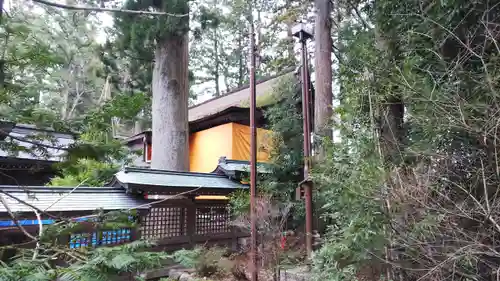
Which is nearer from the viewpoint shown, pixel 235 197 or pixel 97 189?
pixel 97 189

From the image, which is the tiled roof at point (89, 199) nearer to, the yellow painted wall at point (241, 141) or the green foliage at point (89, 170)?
the green foliage at point (89, 170)

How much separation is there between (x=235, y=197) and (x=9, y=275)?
6414 millimetres

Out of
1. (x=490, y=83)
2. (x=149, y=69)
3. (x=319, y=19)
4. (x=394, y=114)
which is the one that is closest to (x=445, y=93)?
(x=490, y=83)

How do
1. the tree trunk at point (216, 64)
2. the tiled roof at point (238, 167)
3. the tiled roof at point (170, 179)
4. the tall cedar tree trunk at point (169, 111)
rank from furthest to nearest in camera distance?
the tree trunk at point (216, 64) → the tiled roof at point (238, 167) → the tall cedar tree trunk at point (169, 111) → the tiled roof at point (170, 179)

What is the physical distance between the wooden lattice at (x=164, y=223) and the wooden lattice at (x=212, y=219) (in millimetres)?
452

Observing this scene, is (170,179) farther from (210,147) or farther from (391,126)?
(391,126)

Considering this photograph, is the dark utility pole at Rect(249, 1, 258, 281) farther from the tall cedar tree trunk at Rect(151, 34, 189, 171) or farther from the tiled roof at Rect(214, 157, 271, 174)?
the tall cedar tree trunk at Rect(151, 34, 189, 171)

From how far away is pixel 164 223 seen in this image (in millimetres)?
7172

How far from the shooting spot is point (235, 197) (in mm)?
7547

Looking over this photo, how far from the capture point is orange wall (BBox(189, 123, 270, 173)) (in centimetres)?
1047

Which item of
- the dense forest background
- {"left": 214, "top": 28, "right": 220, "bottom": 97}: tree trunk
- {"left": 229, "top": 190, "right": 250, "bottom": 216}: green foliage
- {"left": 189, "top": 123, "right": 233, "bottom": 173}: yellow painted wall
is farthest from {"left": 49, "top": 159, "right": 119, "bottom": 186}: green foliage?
{"left": 214, "top": 28, "right": 220, "bottom": 97}: tree trunk

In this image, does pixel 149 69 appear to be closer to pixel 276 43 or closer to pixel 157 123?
pixel 157 123

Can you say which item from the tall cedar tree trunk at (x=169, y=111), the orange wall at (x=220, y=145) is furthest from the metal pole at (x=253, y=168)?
the orange wall at (x=220, y=145)

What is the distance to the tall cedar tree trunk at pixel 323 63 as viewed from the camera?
6940 mm
